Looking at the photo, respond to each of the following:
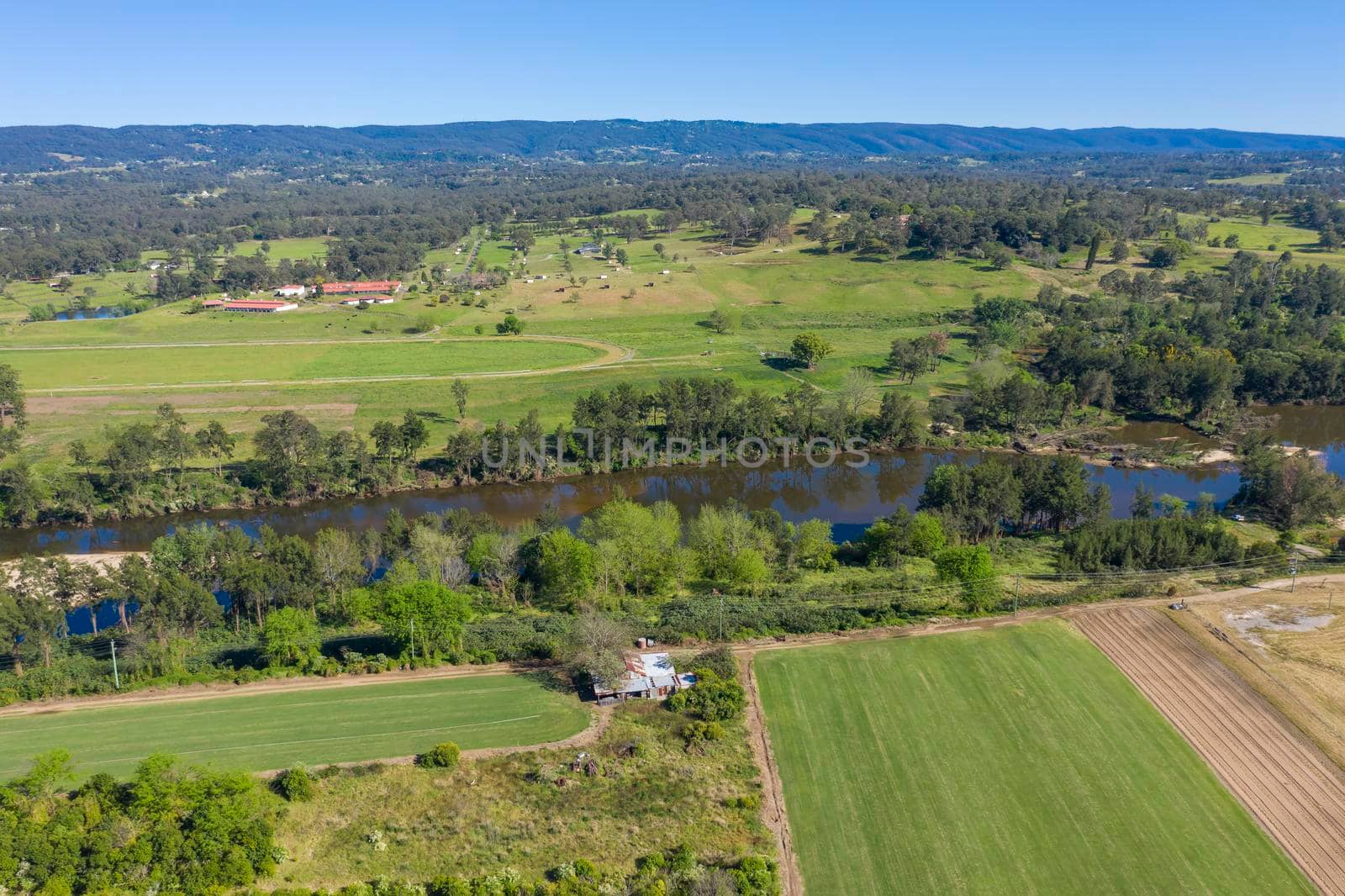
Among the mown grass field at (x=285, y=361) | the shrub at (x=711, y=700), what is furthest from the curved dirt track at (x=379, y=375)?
the shrub at (x=711, y=700)

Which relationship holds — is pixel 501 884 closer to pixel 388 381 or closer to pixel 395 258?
pixel 388 381

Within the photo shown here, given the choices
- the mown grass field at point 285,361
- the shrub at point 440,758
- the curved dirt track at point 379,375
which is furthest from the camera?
the mown grass field at point 285,361

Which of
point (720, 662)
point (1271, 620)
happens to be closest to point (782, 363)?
point (1271, 620)

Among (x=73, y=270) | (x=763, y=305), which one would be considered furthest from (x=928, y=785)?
(x=73, y=270)

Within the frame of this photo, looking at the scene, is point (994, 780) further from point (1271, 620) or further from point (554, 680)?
point (1271, 620)

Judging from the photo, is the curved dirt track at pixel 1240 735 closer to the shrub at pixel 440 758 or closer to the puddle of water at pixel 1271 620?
the puddle of water at pixel 1271 620

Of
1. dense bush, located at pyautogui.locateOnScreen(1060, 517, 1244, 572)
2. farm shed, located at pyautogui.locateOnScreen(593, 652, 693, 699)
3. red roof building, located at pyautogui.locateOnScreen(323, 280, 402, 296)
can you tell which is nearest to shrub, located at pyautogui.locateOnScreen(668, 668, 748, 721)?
farm shed, located at pyautogui.locateOnScreen(593, 652, 693, 699)

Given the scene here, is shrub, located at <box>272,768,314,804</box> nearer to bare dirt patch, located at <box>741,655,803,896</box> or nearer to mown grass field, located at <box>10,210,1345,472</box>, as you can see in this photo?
bare dirt patch, located at <box>741,655,803,896</box>
